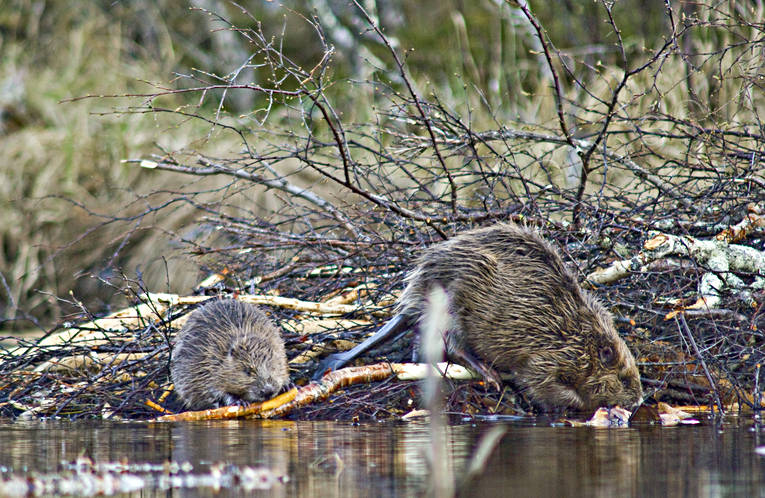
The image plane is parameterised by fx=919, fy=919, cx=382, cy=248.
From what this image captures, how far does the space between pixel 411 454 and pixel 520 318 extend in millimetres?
1664

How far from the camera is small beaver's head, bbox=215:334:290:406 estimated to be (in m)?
4.16

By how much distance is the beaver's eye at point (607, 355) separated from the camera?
13.2ft

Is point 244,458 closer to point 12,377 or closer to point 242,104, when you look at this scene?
point 12,377

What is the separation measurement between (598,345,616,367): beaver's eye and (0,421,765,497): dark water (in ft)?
2.07

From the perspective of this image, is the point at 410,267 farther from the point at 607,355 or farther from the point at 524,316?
the point at 607,355

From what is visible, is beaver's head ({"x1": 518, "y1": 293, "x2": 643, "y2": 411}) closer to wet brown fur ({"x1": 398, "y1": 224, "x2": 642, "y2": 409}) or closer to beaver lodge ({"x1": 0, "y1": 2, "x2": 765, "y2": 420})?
wet brown fur ({"x1": 398, "y1": 224, "x2": 642, "y2": 409})

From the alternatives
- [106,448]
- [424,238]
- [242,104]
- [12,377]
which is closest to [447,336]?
[424,238]

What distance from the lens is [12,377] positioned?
4699mm

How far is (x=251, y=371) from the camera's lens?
4.23 m

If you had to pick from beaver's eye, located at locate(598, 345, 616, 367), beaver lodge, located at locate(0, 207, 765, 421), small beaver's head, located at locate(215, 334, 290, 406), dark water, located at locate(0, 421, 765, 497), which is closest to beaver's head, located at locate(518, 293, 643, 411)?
beaver's eye, located at locate(598, 345, 616, 367)

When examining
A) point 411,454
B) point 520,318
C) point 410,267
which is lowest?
point 411,454

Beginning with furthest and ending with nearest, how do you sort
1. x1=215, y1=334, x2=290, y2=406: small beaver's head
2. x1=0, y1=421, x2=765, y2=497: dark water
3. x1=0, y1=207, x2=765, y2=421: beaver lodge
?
1. x1=215, y1=334, x2=290, y2=406: small beaver's head
2. x1=0, y1=207, x2=765, y2=421: beaver lodge
3. x1=0, y1=421, x2=765, y2=497: dark water

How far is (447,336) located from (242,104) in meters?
8.27

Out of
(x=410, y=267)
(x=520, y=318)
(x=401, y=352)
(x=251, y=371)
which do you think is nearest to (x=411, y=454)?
(x=520, y=318)
